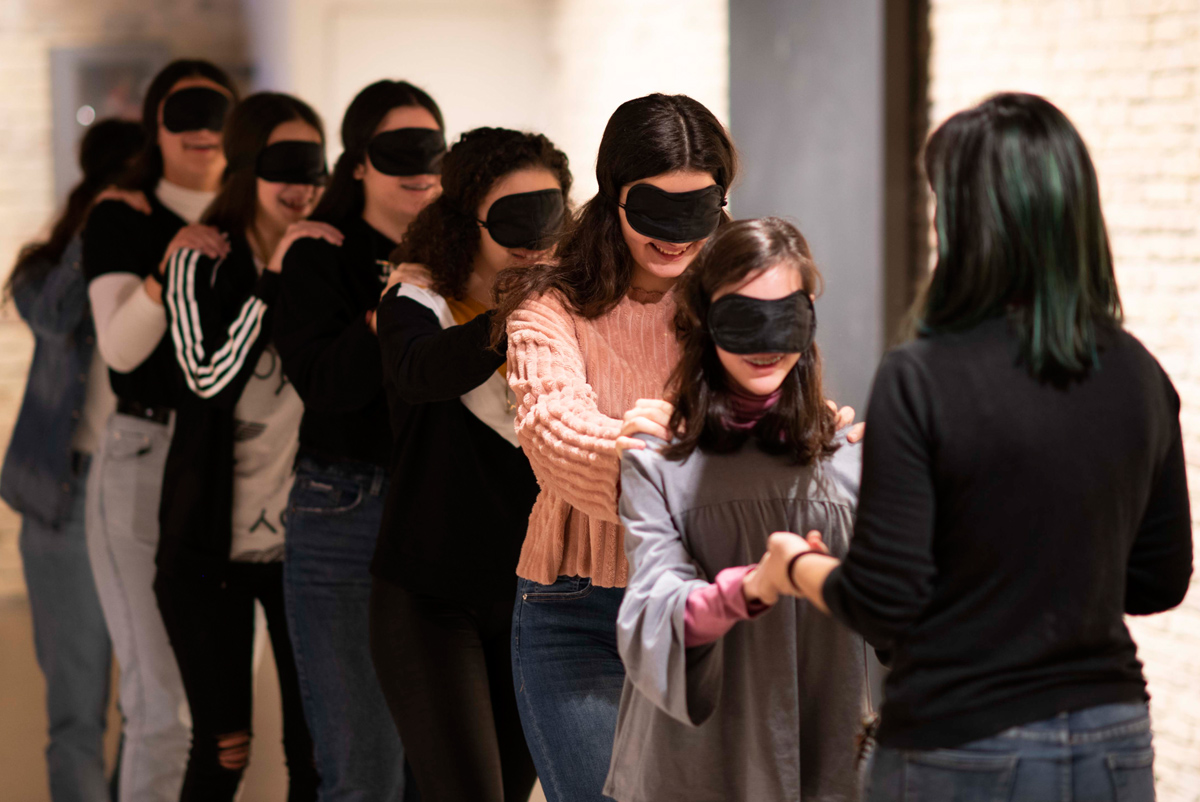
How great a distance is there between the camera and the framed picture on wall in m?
4.82

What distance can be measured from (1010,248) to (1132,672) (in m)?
0.44

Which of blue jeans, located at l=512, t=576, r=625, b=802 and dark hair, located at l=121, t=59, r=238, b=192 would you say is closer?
blue jeans, located at l=512, t=576, r=625, b=802

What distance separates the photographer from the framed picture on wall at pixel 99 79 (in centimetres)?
482

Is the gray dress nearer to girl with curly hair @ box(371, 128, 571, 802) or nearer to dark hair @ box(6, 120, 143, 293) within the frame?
girl with curly hair @ box(371, 128, 571, 802)

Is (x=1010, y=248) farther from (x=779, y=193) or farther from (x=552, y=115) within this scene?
(x=552, y=115)

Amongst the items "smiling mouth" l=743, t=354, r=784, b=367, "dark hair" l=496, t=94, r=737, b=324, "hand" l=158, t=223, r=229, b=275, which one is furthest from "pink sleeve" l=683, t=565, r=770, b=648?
"hand" l=158, t=223, r=229, b=275

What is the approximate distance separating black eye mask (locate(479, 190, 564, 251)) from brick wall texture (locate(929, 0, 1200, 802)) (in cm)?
163

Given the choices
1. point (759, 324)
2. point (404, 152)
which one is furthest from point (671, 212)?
point (404, 152)

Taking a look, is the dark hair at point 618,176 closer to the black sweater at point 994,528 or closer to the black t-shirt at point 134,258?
the black sweater at point 994,528

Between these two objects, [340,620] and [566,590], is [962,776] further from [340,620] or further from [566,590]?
[340,620]

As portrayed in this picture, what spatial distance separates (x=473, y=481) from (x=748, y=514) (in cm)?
69

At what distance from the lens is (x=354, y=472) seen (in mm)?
2252

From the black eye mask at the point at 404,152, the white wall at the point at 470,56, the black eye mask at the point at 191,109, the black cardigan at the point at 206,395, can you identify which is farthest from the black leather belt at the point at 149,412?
the white wall at the point at 470,56

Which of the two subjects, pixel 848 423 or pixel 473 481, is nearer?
pixel 848 423
